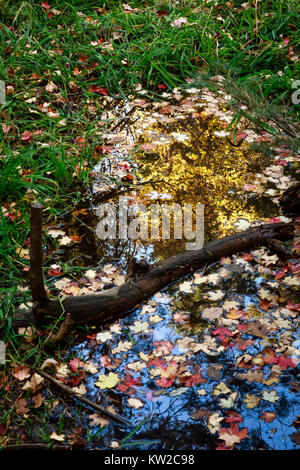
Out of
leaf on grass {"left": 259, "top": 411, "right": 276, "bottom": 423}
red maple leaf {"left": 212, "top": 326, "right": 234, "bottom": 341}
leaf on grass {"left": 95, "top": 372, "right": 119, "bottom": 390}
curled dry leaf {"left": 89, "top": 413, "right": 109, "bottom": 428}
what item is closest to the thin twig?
curled dry leaf {"left": 89, "top": 413, "right": 109, "bottom": 428}

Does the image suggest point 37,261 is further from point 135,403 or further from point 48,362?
point 135,403

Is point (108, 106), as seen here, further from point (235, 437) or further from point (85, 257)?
point (235, 437)

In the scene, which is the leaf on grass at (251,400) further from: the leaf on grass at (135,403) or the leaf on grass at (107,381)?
the leaf on grass at (107,381)

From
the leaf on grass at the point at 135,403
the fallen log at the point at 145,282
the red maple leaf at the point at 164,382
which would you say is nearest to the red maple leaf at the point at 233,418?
the red maple leaf at the point at 164,382

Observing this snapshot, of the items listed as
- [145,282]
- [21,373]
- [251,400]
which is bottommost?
[251,400]

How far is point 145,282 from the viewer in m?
3.52

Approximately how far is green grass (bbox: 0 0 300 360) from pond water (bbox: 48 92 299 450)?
0.62 meters

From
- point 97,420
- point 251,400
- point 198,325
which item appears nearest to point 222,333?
point 198,325

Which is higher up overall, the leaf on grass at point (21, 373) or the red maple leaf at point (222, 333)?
the red maple leaf at point (222, 333)

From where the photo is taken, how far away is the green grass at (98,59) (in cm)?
503

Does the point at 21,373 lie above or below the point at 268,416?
above

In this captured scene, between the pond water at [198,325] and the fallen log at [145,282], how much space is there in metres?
0.09

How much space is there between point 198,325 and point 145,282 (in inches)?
20.2

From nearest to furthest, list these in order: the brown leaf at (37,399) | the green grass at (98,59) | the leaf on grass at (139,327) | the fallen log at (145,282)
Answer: the brown leaf at (37,399)
the fallen log at (145,282)
the leaf on grass at (139,327)
the green grass at (98,59)
